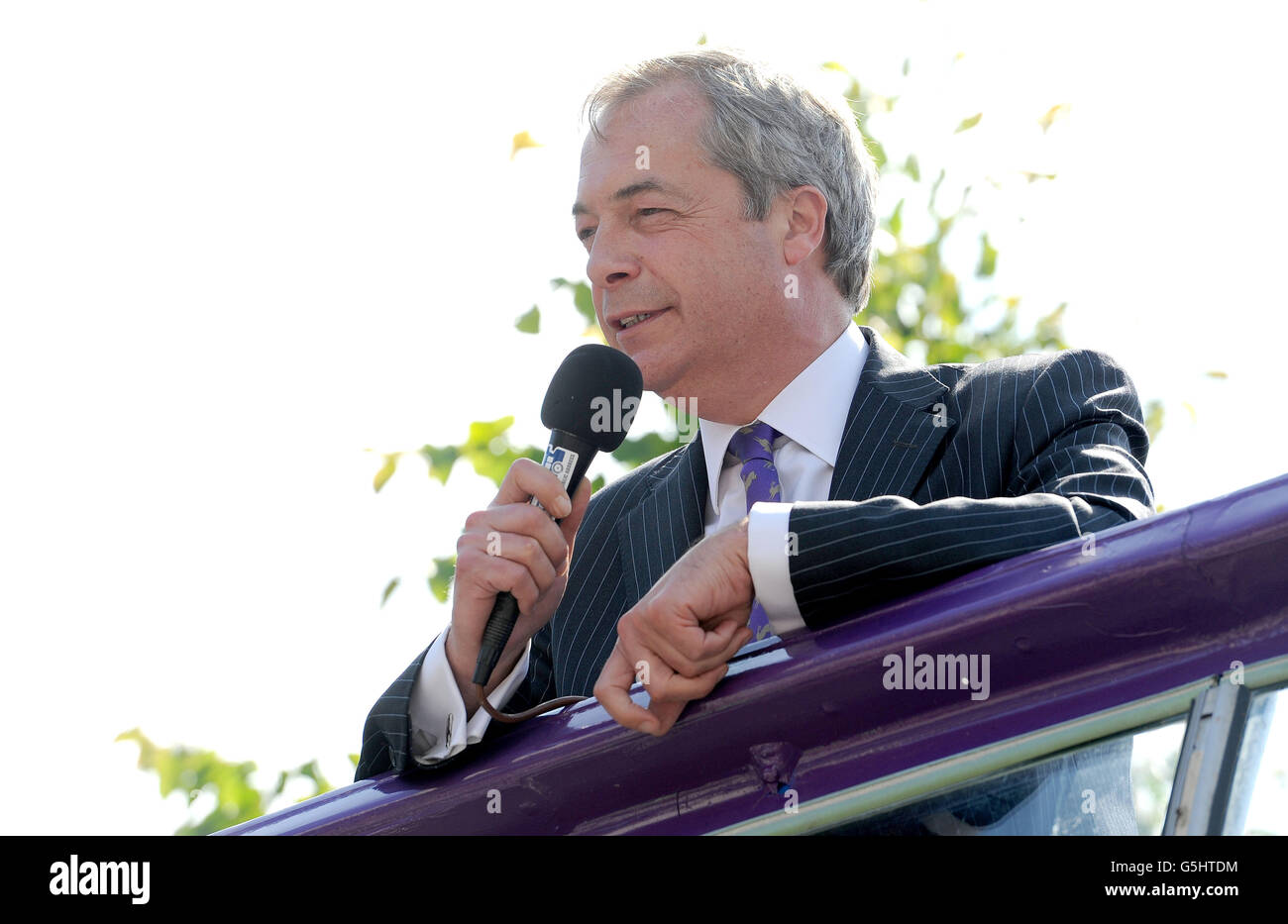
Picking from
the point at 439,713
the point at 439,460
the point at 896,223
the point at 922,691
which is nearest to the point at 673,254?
the point at 439,713

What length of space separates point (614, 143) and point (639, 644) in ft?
5.59

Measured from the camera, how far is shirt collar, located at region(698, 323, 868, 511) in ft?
8.59

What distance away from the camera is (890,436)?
2.32 metres

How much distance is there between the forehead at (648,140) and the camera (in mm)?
2816

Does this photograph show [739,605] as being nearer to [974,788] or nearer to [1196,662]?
[974,788]

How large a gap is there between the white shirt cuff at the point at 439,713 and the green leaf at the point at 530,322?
339cm

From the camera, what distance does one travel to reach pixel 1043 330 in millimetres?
5840

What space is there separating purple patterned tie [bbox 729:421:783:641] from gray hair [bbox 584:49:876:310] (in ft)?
1.76

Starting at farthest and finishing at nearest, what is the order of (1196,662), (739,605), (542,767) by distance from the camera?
(739,605) → (542,767) → (1196,662)

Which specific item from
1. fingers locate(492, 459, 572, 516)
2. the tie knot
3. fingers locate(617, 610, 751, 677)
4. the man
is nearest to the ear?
the man

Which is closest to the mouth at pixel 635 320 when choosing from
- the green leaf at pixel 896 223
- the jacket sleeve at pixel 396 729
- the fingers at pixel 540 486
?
the jacket sleeve at pixel 396 729

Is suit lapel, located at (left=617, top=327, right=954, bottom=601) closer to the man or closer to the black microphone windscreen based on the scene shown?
the man

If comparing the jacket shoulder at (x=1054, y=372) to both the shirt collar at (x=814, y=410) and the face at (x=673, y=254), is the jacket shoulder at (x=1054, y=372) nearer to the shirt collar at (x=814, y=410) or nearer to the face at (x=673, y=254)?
the shirt collar at (x=814, y=410)

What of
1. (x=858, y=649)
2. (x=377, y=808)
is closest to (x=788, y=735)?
(x=858, y=649)
